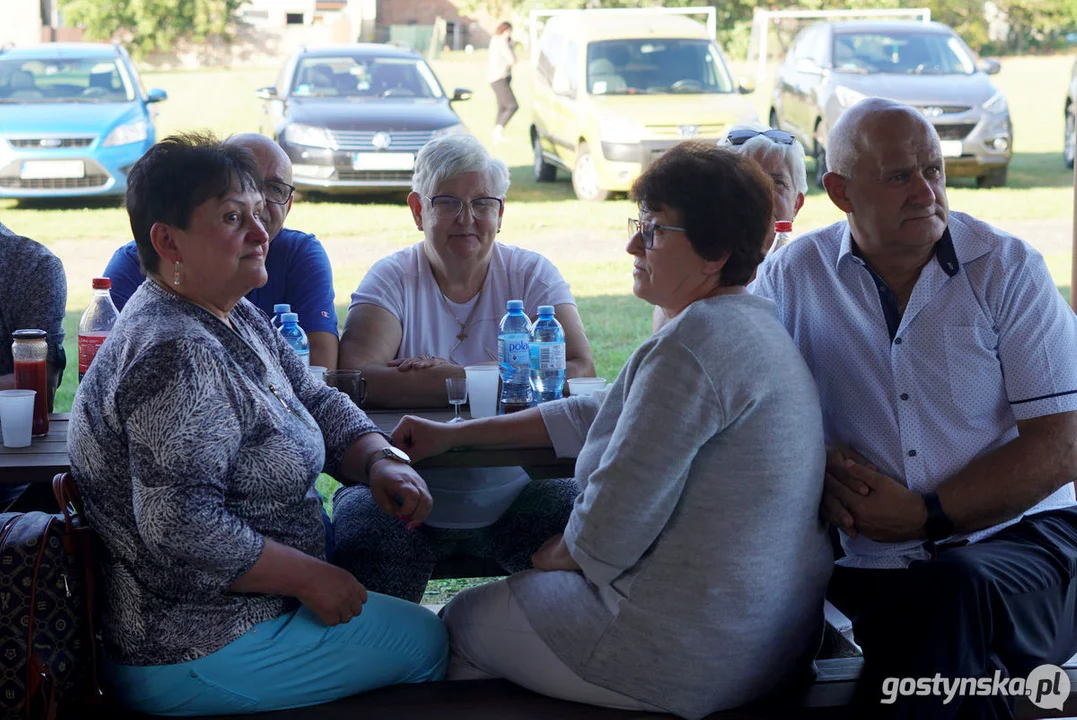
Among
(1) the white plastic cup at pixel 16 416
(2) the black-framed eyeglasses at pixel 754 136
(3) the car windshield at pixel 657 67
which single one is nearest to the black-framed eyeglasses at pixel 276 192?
(1) the white plastic cup at pixel 16 416

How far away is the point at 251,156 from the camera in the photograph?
244 cm

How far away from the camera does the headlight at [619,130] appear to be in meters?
12.3

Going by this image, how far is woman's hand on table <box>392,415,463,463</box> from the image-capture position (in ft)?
9.23

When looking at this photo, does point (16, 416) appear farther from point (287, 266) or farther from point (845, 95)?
point (845, 95)

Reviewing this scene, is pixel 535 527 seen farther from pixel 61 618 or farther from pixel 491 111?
pixel 491 111

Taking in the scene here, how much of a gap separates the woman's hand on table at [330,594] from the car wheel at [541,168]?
1234 cm

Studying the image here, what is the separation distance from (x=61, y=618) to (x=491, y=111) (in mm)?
18698

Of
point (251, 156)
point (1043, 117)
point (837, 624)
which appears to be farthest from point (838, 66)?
point (251, 156)

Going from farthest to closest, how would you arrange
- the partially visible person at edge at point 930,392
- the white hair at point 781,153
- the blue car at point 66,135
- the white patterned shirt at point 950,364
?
the blue car at point 66,135 → the white hair at point 781,153 → the white patterned shirt at point 950,364 → the partially visible person at edge at point 930,392

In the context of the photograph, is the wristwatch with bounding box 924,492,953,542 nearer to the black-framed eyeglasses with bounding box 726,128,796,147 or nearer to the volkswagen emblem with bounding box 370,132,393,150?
the black-framed eyeglasses with bounding box 726,128,796,147

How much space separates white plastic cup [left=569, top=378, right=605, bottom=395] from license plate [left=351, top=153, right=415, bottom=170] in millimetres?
9316

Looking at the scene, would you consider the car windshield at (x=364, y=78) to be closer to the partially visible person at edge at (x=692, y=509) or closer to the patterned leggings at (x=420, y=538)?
the patterned leggings at (x=420, y=538)

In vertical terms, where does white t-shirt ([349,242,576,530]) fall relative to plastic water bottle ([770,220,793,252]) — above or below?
below
